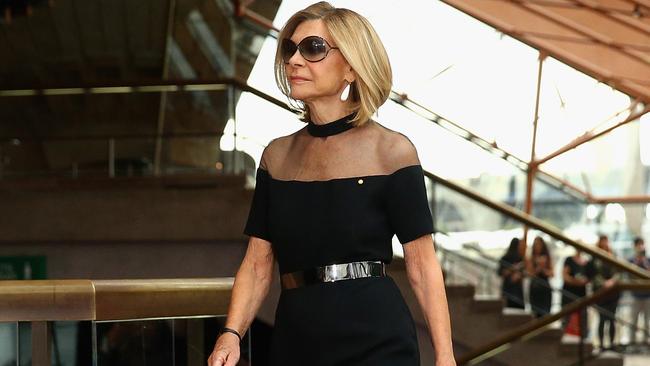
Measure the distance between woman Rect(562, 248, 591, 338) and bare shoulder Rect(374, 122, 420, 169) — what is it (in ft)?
23.9

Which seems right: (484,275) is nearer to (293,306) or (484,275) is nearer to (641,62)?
(641,62)

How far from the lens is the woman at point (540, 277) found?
948 cm

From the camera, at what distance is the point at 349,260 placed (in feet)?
7.63

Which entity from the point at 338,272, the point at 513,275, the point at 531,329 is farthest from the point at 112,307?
the point at 513,275

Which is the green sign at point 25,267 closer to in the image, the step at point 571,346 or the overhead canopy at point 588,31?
the step at point 571,346

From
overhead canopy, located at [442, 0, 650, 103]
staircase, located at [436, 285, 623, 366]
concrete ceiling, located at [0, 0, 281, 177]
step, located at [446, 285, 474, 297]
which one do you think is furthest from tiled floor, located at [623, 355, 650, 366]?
overhead canopy, located at [442, 0, 650, 103]

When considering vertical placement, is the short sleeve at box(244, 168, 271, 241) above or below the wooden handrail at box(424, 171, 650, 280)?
above

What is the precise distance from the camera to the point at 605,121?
15.4 meters

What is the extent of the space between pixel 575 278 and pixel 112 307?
7.37 m

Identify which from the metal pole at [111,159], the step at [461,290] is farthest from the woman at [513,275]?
the metal pole at [111,159]

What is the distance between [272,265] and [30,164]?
26.5 ft

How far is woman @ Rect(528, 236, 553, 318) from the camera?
9.48 meters

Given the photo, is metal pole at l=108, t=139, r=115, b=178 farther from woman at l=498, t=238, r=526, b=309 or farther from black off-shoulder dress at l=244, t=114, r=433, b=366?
black off-shoulder dress at l=244, t=114, r=433, b=366

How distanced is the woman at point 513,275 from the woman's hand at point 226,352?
7.28 m
